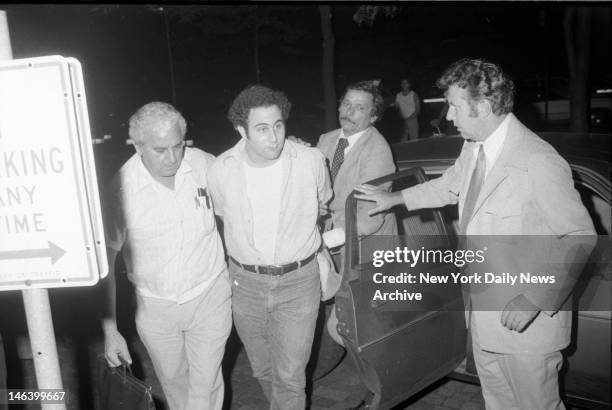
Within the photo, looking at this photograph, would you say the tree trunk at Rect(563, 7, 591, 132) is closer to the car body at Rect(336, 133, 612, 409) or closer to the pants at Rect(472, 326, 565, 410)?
the car body at Rect(336, 133, 612, 409)

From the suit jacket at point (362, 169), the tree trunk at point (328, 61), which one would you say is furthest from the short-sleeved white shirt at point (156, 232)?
the tree trunk at point (328, 61)

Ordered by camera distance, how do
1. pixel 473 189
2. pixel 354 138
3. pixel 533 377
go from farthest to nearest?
pixel 354 138, pixel 473 189, pixel 533 377

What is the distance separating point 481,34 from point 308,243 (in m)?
8.88

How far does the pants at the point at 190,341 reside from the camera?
2.71 meters

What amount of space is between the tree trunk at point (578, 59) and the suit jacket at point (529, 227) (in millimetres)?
7720

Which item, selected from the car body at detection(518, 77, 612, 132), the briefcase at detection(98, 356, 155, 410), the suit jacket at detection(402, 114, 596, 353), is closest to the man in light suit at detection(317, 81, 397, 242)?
the suit jacket at detection(402, 114, 596, 353)

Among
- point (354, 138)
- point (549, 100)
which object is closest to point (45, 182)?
point (354, 138)

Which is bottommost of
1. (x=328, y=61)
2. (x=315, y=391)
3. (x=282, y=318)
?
(x=315, y=391)

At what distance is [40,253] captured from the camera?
5.87ft

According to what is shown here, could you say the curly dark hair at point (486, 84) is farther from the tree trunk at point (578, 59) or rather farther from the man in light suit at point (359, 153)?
the tree trunk at point (578, 59)

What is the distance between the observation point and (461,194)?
261 centimetres

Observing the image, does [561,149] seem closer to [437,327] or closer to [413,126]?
[437,327]

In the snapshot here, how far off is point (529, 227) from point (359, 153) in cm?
134

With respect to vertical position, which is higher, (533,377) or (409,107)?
(409,107)
